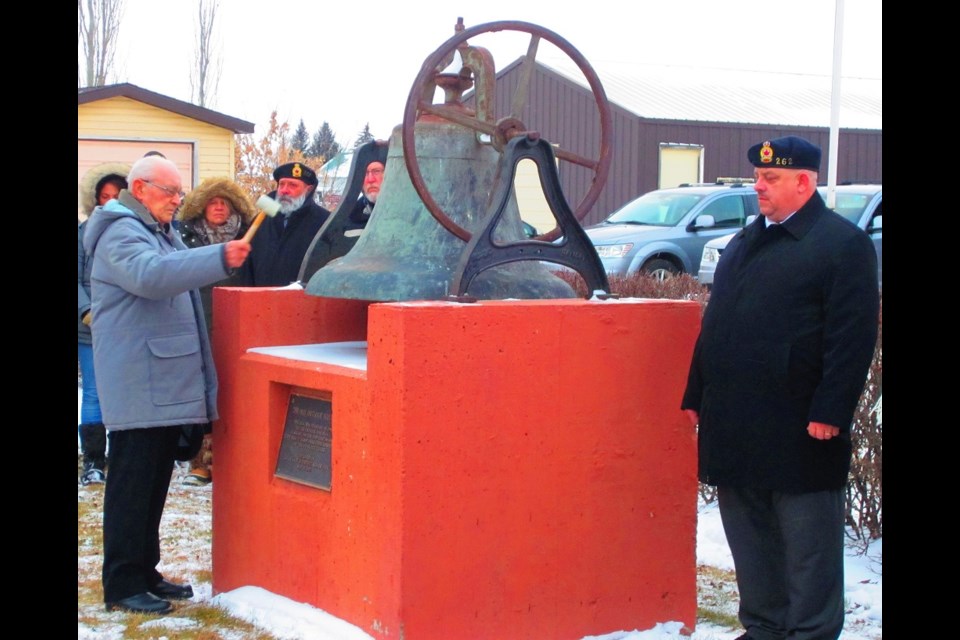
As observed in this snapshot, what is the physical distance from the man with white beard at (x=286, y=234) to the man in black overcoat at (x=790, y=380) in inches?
115

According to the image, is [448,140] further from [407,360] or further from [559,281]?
[407,360]

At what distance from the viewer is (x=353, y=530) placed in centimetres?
426

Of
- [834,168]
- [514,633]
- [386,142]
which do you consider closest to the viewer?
[514,633]

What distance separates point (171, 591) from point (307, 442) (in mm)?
995

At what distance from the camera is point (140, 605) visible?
4.68m

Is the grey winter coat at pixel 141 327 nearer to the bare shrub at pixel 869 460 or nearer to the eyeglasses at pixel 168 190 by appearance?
the eyeglasses at pixel 168 190

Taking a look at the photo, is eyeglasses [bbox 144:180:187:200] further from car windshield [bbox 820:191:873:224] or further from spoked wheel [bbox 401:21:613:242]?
car windshield [bbox 820:191:873:224]

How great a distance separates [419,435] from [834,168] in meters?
11.8

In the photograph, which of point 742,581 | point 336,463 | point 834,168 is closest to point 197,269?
point 336,463

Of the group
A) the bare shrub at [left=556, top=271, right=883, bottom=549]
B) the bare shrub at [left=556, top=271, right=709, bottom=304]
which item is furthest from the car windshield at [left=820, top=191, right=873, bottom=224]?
the bare shrub at [left=556, top=271, right=883, bottom=549]

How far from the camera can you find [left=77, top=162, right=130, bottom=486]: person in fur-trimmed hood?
700 cm

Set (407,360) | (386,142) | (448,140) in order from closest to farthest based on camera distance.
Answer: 1. (407,360)
2. (448,140)
3. (386,142)

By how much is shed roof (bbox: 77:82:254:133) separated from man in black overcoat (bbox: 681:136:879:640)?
1427 centimetres

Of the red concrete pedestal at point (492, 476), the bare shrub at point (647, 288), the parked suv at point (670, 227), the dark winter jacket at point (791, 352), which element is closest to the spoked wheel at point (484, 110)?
the red concrete pedestal at point (492, 476)
